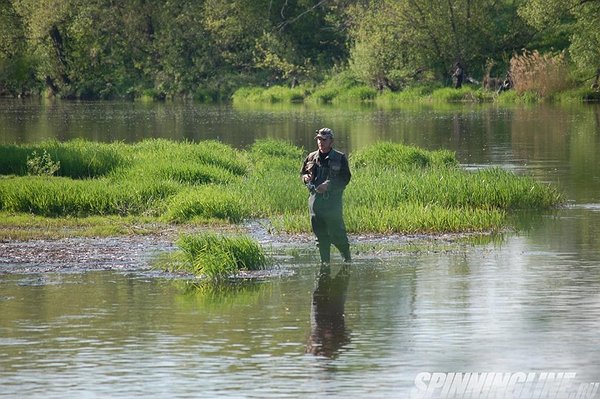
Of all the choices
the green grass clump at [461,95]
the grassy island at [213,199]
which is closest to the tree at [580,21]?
the green grass clump at [461,95]

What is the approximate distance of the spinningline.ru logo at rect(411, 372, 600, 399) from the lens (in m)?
10.4

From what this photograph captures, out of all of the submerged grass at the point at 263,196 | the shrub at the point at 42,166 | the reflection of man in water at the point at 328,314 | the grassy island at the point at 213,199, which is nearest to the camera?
the reflection of man in water at the point at 328,314

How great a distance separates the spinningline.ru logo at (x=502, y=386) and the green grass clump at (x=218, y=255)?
5.50 meters

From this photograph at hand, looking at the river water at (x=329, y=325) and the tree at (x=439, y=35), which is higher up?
the tree at (x=439, y=35)

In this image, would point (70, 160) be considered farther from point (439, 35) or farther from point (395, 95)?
point (395, 95)

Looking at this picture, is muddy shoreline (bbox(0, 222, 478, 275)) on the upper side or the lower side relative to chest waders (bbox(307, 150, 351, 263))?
lower

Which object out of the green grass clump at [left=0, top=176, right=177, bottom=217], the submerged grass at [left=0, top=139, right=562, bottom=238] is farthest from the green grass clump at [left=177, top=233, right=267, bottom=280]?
the green grass clump at [left=0, top=176, right=177, bottom=217]

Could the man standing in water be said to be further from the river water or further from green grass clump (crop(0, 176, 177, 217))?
green grass clump (crop(0, 176, 177, 217))

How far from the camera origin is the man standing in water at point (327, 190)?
1609cm

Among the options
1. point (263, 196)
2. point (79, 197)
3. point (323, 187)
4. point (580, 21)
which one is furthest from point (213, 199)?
point (580, 21)

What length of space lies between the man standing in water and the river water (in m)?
0.36

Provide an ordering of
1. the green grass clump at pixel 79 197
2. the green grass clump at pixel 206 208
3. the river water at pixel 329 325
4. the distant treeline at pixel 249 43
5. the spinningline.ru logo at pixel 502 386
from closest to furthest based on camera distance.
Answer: the spinningline.ru logo at pixel 502 386 → the river water at pixel 329 325 → the green grass clump at pixel 206 208 → the green grass clump at pixel 79 197 → the distant treeline at pixel 249 43

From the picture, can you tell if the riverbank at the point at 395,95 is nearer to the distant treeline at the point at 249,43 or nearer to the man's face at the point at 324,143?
the distant treeline at the point at 249,43

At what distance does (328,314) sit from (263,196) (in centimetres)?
860
